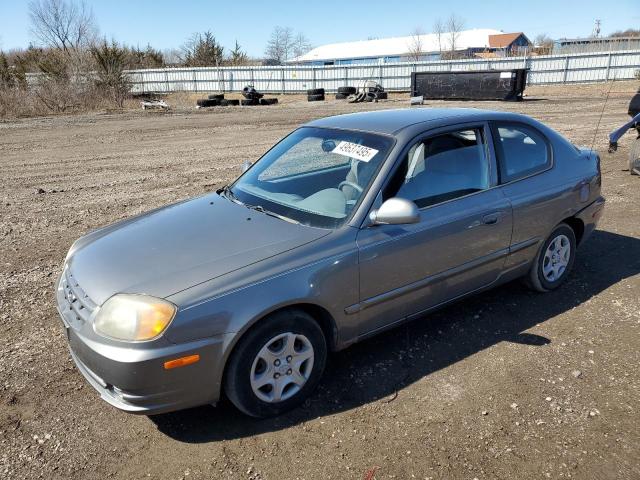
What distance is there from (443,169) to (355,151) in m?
0.65

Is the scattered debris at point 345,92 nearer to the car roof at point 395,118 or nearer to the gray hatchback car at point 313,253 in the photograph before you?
the gray hatchback car at point 313,253

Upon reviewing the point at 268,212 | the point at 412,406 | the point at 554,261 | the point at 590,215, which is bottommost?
the point at 412,406

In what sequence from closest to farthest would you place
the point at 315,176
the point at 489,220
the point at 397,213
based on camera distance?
the point at 397,213 → the point at 489,220 → the point at 315,176

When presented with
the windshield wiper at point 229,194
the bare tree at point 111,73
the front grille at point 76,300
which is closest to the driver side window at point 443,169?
the windshield wiper at point 229,194

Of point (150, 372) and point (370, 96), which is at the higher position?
point (370, 96)

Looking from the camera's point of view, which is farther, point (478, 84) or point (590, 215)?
point (478, 84)

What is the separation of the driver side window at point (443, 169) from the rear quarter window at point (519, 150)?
18cm

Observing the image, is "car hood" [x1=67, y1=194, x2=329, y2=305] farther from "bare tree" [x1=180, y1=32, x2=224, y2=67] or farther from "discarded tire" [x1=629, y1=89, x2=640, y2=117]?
"bare tree" [x1=180, y1=32, x2=224, y2=67]

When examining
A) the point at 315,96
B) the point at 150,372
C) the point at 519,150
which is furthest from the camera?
the point at 315,96

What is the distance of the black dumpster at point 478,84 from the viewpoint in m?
25.7

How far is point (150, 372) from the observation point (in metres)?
2.53

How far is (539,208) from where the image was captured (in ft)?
13.5

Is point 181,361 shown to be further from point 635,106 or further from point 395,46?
point 395,46

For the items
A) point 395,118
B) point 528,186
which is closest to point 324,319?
point 395,118
